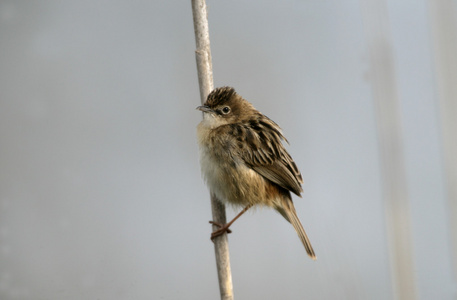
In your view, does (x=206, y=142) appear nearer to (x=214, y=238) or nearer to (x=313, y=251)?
(x=214, y=238)

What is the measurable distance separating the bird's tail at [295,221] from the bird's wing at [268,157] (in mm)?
205

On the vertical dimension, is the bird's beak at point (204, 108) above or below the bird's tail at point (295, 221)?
above

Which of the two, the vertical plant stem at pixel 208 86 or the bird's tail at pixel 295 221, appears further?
the bird's tail at pixel 295 221

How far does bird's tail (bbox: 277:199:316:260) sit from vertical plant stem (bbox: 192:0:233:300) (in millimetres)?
537

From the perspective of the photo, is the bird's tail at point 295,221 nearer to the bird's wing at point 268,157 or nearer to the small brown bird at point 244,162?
the small brown bird at point 244,162

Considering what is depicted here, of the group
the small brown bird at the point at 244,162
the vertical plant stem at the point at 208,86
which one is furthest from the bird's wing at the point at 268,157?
the vertical plant stem at the point at 208,86

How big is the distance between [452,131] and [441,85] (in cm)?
26

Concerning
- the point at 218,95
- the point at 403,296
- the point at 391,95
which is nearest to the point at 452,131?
the point at 391,95

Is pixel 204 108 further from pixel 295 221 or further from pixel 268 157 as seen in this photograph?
pixel 295 221

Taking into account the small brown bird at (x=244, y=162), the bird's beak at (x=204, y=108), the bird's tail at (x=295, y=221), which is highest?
the bird's beak at (x=204, y=108)

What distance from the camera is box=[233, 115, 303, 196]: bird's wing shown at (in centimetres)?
358

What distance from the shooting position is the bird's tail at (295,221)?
350 cm

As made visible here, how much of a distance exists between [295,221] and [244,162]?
610 millimetres

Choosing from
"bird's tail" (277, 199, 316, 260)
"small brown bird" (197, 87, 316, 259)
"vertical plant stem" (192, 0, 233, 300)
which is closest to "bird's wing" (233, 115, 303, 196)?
"small brown bird" (197, 87, 316, 259)
